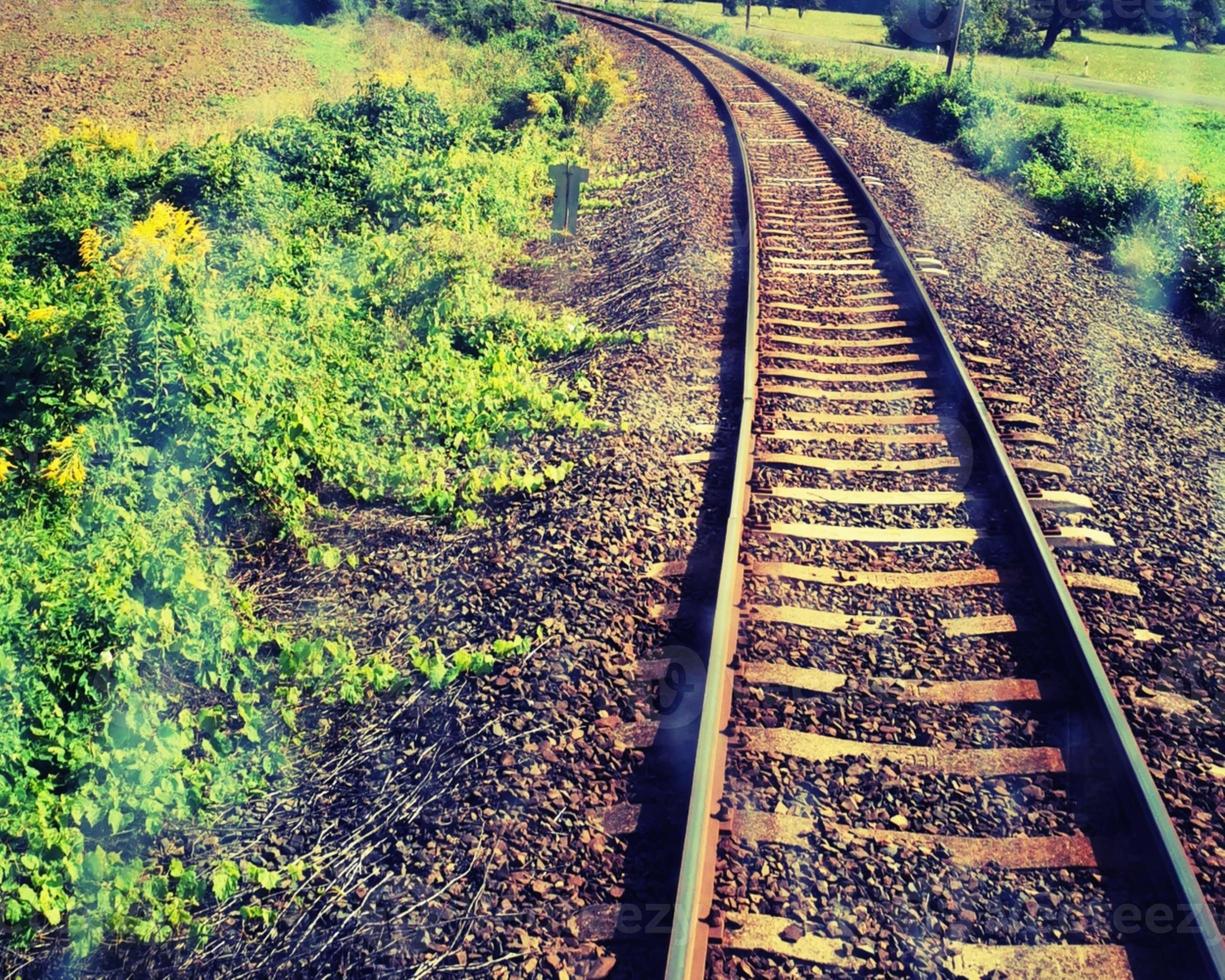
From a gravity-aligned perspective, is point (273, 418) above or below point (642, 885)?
above

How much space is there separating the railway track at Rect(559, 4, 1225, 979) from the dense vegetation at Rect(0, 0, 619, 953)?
4.79 ft

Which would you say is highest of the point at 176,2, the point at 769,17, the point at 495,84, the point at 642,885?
the point at 769,17

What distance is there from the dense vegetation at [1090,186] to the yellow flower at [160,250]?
29.8 feet

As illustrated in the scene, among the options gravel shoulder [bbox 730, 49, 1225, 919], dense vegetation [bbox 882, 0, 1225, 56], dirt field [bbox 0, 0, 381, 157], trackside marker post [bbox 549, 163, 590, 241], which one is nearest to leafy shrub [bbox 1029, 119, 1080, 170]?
gravel shoulder [bbox 730, 49, 1225, 919]

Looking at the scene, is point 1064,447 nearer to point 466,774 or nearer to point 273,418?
point 466,774

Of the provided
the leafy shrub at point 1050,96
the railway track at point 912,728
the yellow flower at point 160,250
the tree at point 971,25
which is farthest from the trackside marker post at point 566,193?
the tree at point 971,25

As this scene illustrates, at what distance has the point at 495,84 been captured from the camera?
2139 cm

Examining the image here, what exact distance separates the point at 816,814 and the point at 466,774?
144 centimetres

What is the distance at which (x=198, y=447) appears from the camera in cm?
584

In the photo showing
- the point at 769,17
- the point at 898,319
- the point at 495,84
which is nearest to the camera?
the point at 898,319

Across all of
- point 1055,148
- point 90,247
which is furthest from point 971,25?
point 90,247

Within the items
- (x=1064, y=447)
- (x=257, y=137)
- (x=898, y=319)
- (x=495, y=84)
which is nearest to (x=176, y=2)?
(x=495, y=84)

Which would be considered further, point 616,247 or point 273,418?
point 616,247

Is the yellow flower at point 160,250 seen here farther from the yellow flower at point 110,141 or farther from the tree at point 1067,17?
the tree at point 1067,17
